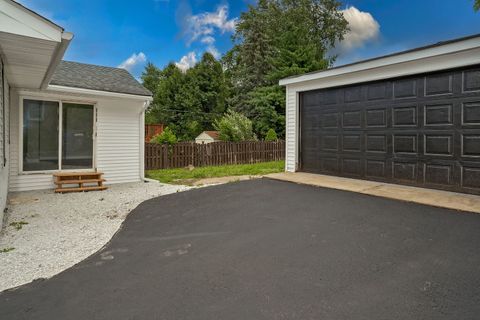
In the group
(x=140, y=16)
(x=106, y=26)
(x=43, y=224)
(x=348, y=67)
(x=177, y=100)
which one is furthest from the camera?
(x=177, y=100)

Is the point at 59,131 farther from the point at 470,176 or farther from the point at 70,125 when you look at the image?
the point at 470,176

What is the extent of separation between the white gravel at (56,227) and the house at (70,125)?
0.83 metres

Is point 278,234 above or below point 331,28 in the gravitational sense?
below

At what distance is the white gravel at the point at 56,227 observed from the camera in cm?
286

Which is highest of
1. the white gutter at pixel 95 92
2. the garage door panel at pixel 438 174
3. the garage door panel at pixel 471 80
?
the white gutter at pixel 95 92

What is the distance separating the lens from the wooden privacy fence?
10.9m

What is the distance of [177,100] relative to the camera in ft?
101

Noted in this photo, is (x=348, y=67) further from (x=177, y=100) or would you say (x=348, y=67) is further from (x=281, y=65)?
(x=177, y=100)

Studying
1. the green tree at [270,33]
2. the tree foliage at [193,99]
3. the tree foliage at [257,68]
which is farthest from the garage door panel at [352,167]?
the tree foliage at [193,99]

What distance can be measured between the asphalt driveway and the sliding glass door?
401 centimetres

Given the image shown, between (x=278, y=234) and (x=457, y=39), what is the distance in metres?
4.33

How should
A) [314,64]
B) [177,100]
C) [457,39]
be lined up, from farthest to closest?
[177,100], [314,64], [457,39]

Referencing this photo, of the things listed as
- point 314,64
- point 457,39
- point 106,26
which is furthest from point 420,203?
point 314,64

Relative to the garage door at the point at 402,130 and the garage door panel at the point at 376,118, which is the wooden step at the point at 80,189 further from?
the garage door panel at the point at 376,118
